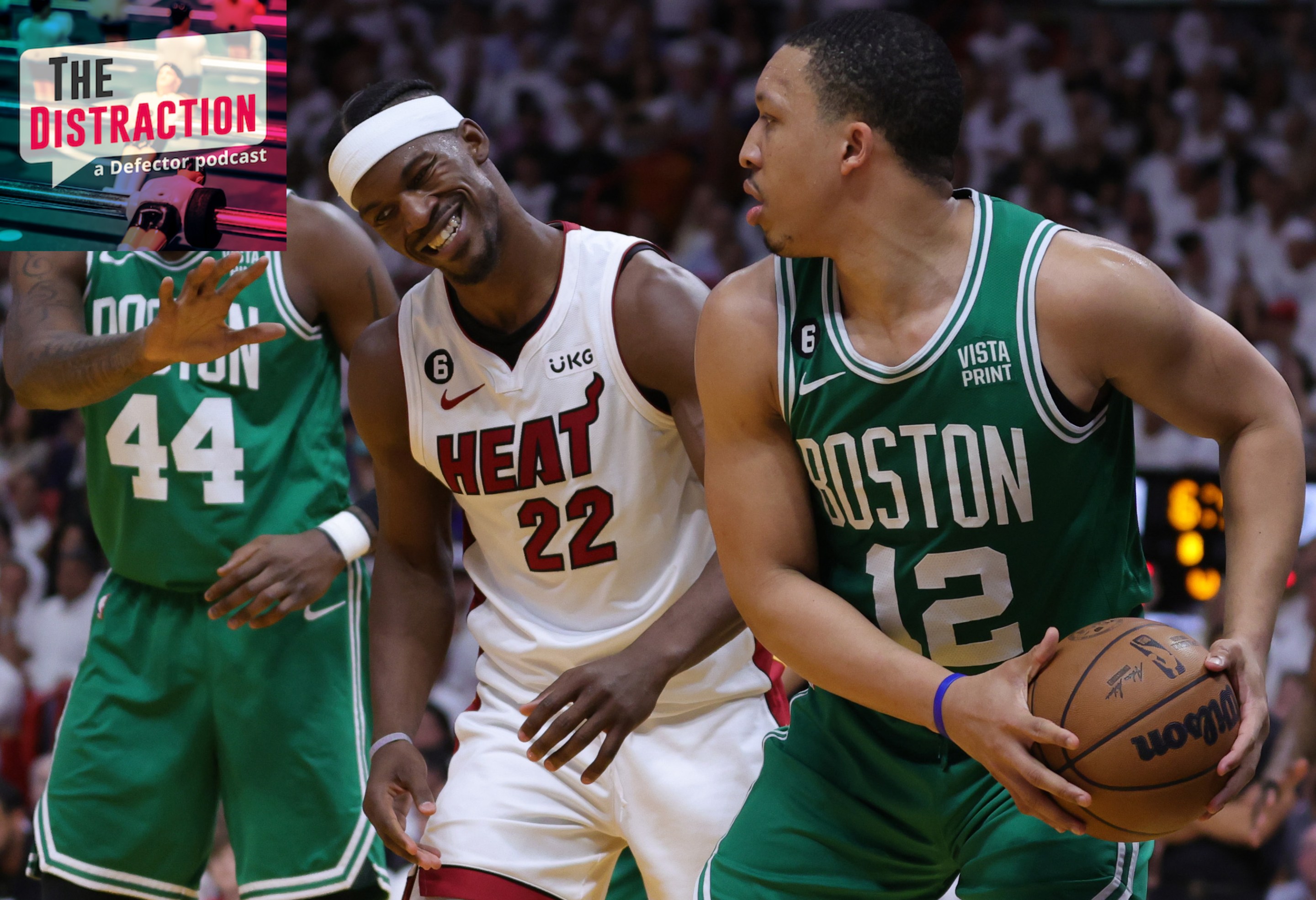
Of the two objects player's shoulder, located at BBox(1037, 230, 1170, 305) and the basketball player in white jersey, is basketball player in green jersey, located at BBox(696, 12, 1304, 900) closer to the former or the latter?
player's shoulder, located at BBox(1037, 230, 1170, 305)

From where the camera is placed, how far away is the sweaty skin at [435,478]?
121 inches

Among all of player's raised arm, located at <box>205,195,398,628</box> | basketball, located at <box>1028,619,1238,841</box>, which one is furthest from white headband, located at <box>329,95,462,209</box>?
basketball, located at <box>1028,619,1238,841</box>

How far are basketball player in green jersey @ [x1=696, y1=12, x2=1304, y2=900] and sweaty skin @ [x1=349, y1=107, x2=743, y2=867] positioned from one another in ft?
1.18

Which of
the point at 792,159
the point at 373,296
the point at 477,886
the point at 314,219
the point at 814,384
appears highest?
the point at 792,159

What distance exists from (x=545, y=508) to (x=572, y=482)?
0.28 ft

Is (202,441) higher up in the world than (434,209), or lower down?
lower down

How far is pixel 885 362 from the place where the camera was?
273 centimetres

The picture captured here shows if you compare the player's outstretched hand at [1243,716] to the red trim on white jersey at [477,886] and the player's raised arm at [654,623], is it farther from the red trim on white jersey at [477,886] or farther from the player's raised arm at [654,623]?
the red trim on white jersey at [477,886]

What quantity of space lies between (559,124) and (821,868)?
9.46 meters

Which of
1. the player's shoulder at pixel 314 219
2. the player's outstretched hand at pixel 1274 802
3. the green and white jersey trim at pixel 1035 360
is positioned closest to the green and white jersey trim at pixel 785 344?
the green and white jersey trim at pixel 1035 360

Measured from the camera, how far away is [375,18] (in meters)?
12.4

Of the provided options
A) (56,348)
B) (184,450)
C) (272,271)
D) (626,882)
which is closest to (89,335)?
(56,348)

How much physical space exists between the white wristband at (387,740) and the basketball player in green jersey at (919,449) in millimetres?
823

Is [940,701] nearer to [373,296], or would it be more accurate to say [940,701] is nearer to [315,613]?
[315,613]
